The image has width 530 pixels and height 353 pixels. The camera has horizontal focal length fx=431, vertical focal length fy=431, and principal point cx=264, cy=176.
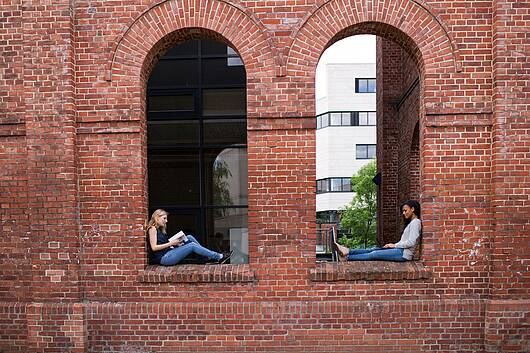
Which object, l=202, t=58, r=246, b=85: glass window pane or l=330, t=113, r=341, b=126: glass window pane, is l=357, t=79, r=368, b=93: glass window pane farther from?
l=202, t=58, r=246, b=85: glass window pane

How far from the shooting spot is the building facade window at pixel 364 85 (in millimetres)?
38062

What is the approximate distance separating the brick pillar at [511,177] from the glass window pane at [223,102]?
15.0 feet

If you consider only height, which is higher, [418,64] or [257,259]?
[418,64]

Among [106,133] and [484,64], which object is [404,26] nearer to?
[484,64]

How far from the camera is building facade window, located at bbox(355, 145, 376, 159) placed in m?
38.5

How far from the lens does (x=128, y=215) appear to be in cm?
564

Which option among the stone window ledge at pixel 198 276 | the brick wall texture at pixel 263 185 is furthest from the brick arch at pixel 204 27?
the stone window ledge at pixel 198 276

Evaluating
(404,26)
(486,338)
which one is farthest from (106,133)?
(486,338)

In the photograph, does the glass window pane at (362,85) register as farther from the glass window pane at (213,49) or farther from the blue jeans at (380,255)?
the blue jeans at (380,255)

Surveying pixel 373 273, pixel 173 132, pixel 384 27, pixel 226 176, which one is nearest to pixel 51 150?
pixel 173 132

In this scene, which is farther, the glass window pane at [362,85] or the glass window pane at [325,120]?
the glass window pane at [325,120]

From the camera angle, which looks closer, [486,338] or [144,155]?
[486,338]

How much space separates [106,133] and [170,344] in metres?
2.87

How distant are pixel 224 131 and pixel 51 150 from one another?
3.56m
